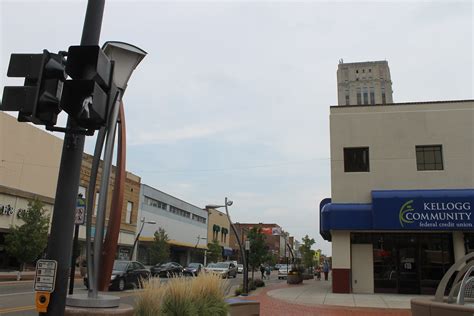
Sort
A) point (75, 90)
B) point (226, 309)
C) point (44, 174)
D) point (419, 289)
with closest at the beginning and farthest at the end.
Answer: point (75, 90), point (226, 309), point (419, 289), point (44, 174)

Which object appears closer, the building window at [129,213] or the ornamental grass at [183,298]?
the ornamental grass at [183,298]

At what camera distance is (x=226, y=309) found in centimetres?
868

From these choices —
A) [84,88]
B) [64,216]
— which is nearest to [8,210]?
[64,216]

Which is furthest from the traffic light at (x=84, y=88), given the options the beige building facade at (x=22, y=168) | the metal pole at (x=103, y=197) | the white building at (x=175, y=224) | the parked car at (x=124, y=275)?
the white building at (x=175, y=224)

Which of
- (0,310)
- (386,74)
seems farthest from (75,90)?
(386,74)

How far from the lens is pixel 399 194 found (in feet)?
68.0

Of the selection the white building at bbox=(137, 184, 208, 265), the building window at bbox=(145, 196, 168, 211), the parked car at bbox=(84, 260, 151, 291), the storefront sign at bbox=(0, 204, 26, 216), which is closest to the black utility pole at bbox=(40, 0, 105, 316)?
the parked car at bbox=(84, 260, 151, 291)

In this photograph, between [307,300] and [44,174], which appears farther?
[44,174]

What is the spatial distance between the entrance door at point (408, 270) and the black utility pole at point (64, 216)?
64.2 feet

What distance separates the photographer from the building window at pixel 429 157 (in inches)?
857

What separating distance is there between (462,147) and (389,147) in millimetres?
3329

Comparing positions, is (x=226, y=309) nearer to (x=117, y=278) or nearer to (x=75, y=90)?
(x=75, y=90)

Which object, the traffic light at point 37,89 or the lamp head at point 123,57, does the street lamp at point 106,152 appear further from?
the traffic light at point 37,89

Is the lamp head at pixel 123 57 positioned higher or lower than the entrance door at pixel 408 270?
higher
